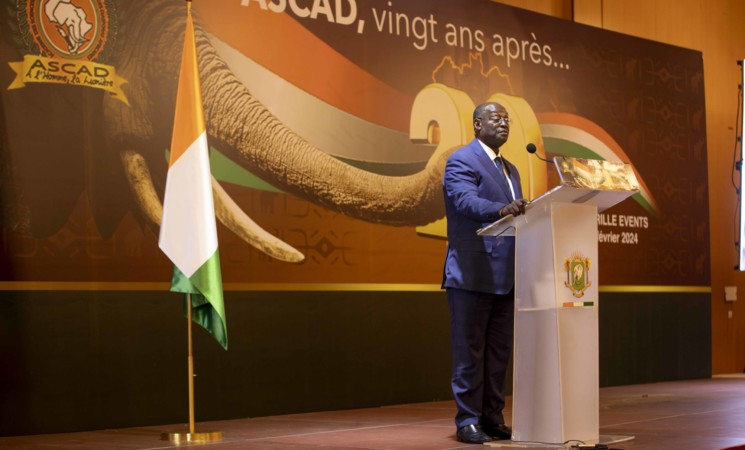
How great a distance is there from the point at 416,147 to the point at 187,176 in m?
2.29

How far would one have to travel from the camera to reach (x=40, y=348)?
5.55 meters

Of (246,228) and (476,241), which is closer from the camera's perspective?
(476,241)

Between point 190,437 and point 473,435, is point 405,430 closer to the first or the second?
point 473,435

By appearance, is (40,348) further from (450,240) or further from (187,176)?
(450,240)

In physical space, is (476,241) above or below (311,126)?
below

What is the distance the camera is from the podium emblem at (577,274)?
4.52m

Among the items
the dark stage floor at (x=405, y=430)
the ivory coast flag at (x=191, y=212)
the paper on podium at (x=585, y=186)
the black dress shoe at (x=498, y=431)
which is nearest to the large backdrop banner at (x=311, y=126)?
the ivory coast flag at (x=191, y=212)

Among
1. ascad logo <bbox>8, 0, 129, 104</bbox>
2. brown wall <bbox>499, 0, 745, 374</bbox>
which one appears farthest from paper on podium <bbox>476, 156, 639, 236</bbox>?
brown wall <bbox>499, 0, 745, 374</bbox>

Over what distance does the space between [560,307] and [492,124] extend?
37.5 inches

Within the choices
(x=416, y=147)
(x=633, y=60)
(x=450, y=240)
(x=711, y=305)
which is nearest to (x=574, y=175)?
(x=450, y=240)

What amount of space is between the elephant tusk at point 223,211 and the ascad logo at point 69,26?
58cm

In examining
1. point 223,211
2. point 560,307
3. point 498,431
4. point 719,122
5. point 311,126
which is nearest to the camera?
point 560,307

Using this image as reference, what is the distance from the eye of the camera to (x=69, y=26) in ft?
18.7

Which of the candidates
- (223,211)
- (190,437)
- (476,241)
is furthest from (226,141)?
(476,241)
